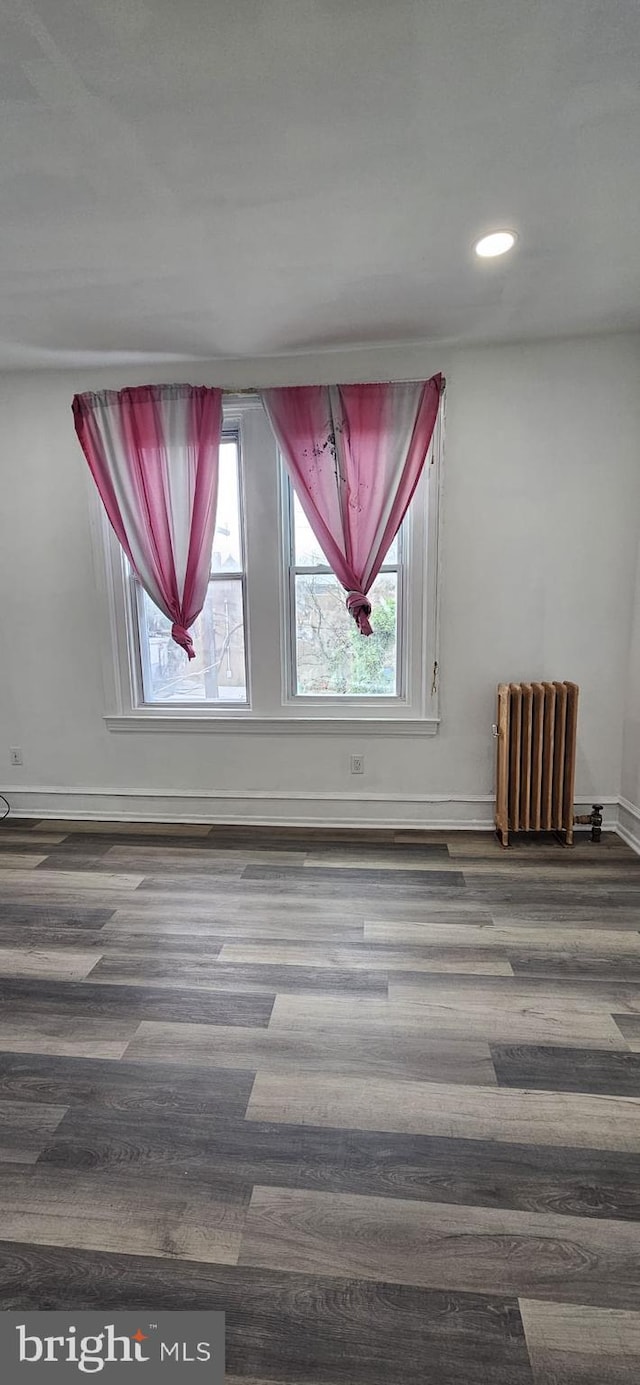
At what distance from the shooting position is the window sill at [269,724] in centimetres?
329

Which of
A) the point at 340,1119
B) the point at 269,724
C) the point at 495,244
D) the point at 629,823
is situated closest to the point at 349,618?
the point at 269,724

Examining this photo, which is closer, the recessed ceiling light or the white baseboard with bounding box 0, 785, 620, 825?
the recessed ceiling light

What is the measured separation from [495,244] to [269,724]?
2406mm

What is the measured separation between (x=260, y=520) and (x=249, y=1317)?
3.03 meters

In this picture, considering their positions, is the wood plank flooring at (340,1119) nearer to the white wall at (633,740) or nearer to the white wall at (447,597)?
the white wall at (633,740)

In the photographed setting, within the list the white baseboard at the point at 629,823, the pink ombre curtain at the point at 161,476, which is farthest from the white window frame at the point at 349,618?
the white baseboard at the point at 629,823

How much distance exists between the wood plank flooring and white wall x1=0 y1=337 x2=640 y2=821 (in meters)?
0.77

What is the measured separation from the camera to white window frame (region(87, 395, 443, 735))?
3.16 metres

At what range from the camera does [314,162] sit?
167 centimetres

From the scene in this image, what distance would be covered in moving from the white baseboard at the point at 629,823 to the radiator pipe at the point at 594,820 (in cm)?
10

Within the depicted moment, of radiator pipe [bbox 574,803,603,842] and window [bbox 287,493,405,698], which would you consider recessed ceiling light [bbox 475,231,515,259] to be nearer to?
window [bbox 287,493,405,698]

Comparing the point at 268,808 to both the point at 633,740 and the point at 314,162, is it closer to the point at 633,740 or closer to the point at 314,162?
the point at 633,740

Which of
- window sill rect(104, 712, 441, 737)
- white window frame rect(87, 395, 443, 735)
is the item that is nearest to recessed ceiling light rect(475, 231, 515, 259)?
white window frame rect(87, 395, 443, 735)

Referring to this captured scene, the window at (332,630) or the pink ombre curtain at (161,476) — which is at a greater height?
the pink ombre curtain at (161,476)
